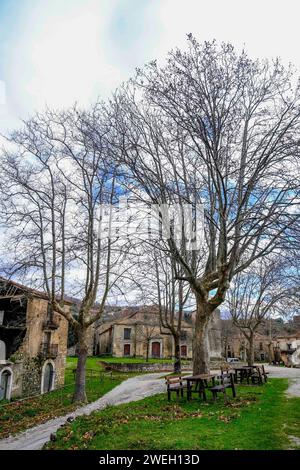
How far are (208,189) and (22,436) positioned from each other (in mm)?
10429

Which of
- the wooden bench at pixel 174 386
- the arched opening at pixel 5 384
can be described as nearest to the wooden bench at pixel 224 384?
the wooden bench at pixel 174 386

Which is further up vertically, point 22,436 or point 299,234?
point 299,234

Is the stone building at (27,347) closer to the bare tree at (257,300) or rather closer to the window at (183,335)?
the bare tree at (257,300)

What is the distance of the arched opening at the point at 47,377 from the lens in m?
24.7

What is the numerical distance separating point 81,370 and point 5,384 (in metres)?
7.23

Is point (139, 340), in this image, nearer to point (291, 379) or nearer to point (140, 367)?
point (140, 367)

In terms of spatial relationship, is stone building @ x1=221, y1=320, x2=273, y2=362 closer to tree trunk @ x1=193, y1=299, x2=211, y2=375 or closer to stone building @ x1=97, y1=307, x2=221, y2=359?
stone building @ x1=97, y1=307, x2=221, y2=359

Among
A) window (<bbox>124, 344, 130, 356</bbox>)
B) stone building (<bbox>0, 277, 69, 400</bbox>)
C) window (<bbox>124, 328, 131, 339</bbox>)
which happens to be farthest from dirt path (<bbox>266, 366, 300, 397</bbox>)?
window (<bbox>124, 344, 130, 356</bbox>)

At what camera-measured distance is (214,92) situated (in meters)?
10.4

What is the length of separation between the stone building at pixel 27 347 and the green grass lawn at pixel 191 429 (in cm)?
1412

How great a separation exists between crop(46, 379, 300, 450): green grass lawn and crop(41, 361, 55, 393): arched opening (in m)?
17.0

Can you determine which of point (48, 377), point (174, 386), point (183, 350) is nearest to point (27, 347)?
point (48, 377)
